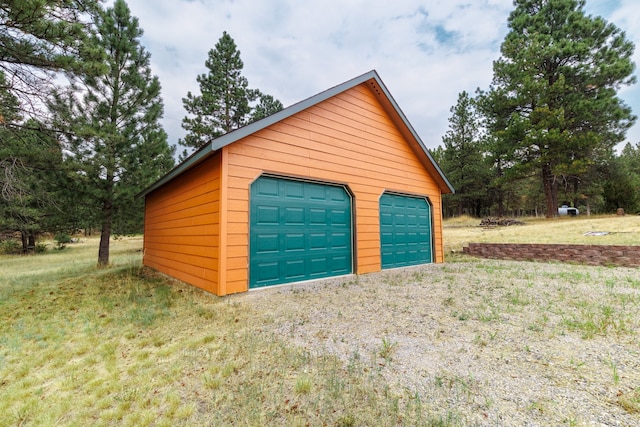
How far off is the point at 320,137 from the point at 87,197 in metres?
8.09

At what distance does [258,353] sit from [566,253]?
32.2 ft

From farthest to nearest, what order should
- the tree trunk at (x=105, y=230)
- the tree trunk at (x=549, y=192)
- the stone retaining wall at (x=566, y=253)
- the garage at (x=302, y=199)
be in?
the tree trunk at (x=549, y=192)
the tree trunk at (x=105, y=230)
the stone retaining wall at (x=566, y=253)
the garage at (x=302, y=199)

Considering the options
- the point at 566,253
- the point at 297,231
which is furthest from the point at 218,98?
the point at 566,253

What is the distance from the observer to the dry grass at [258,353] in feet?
6.46

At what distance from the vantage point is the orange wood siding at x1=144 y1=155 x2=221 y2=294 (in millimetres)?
5020

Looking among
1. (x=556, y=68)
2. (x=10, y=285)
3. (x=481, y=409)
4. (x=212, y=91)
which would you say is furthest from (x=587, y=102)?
(x=10, y=285)

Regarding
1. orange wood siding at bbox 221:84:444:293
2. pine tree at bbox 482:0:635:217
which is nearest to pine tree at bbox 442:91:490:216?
pine tree at bbox 482:0:635:217

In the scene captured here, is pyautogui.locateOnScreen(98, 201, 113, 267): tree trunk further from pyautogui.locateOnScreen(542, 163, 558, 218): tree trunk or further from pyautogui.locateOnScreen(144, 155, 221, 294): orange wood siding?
pyautogui.locateOnScreen(542, 163, 558, 218): tree trunk

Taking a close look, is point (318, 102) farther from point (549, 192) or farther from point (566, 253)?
point (549, 192)

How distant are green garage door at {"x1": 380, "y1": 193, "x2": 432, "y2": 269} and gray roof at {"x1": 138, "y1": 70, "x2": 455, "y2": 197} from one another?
5.12ft

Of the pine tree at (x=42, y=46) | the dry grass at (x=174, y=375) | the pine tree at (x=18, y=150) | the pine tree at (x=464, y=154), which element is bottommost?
the dry grass at (x=174, y=375)

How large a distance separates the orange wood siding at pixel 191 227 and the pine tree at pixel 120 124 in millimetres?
1591

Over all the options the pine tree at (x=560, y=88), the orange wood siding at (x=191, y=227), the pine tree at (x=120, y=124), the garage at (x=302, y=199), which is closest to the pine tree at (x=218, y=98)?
the pine tree at (x=120, y=124)

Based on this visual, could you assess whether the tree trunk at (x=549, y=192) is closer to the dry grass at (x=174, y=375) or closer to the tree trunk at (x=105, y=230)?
the dry grass at (x=174, y=375)
